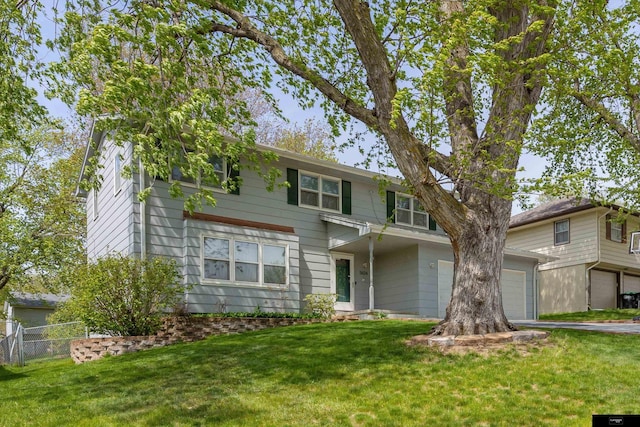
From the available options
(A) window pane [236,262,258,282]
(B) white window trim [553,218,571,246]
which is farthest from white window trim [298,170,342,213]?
(B) white window trim [553,218,571,246]

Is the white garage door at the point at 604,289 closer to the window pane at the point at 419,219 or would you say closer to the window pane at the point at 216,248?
the window pane at the point at 419,219

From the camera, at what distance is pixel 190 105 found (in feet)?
22.0

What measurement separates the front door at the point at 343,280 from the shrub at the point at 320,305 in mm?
1069

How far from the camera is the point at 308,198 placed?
17.2m

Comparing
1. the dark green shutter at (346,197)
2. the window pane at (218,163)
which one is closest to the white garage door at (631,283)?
the dark green shutter at (346,197)

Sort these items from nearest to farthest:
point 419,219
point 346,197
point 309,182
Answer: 1. point 309,182
2. point 346,197
3. point 419,219

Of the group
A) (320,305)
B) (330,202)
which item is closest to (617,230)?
(330,202)

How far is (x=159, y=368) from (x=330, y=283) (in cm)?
863

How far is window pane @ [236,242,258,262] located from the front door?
2903mm

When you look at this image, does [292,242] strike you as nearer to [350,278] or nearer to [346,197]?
[350,278]

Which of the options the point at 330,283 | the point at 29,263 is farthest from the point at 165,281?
the point at 29,263

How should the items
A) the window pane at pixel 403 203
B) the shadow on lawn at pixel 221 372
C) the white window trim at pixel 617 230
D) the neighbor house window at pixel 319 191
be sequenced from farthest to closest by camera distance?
the white window trim at pixel 617 230
the window pane at pixel 403 203
the neighbor house window at pixel 319 191
the shadow on lawn at pixel 221 372

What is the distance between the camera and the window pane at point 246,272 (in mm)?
15008

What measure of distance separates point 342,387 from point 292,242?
30.0ft
